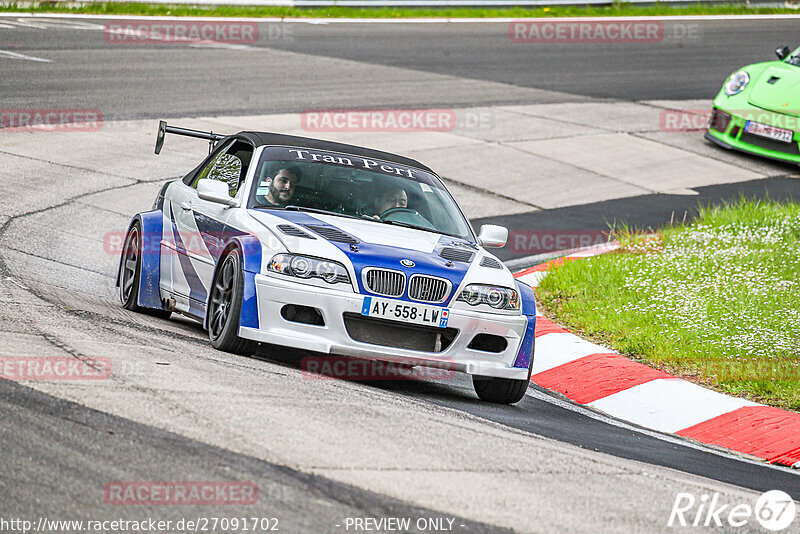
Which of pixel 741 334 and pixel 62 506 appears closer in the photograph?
pixel 62 506

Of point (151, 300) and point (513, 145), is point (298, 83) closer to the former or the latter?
point (513, 145)

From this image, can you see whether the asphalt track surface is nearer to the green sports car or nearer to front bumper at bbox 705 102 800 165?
front bumper at bbox 705 102 800 165

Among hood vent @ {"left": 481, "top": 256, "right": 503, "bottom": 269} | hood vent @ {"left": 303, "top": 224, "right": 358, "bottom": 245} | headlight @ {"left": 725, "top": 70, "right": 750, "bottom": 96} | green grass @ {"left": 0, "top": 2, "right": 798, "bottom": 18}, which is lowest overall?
hood vent @ {"left": 481, "top": 256, "right": 503, "bottom": 269}

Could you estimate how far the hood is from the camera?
15094 millimetres

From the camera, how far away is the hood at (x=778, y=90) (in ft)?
49.5

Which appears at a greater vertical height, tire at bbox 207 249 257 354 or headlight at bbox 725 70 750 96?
headlight at bbox 725 70 750 96

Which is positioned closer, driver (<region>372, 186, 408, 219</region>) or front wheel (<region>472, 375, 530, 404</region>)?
front wheel (<region>472, 375, 530, 404</region>)

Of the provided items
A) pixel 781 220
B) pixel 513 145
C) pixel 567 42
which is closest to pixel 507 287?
pixel 781 220

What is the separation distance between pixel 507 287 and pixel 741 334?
2.21m

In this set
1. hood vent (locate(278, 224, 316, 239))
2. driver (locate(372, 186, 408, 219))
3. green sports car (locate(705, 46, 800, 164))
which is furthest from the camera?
green sports car (locate(705, 46, 800, 164))

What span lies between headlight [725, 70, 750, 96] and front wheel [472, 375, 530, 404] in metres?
10.1

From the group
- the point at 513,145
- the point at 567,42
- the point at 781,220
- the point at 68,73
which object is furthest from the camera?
the point at 567,42

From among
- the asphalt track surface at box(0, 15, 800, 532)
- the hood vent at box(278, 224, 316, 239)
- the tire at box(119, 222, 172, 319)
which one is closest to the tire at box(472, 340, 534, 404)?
the asphalt track surface at box(0, 15, 800, 532)

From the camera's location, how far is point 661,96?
1998cm
